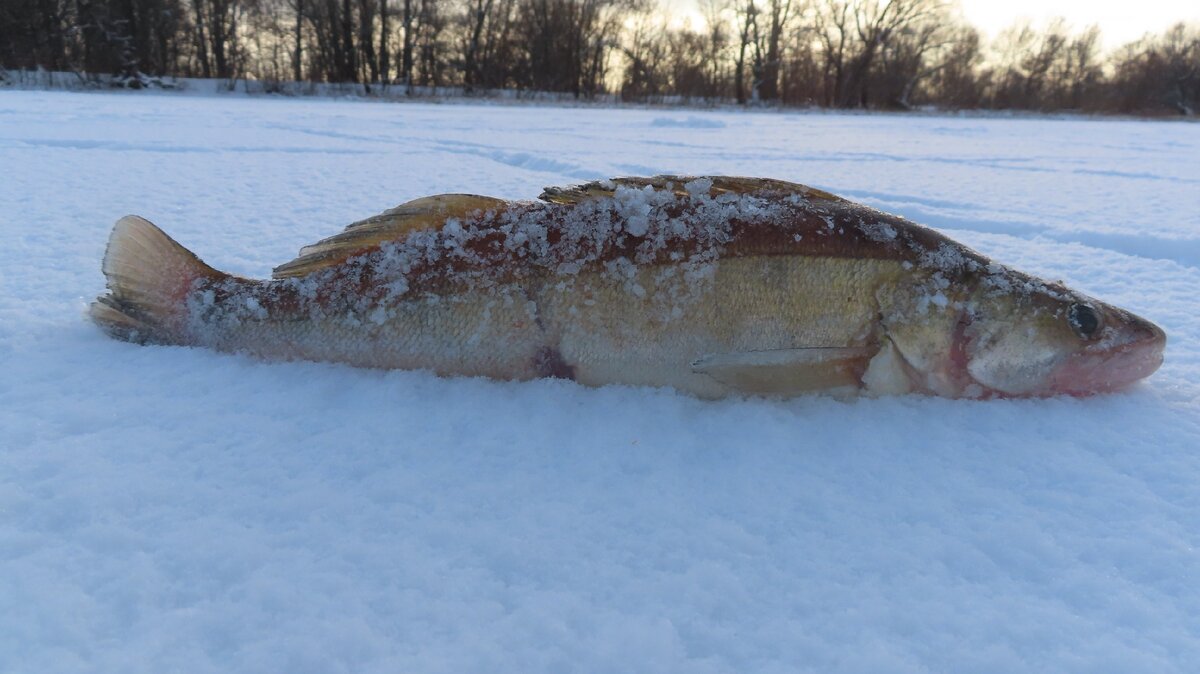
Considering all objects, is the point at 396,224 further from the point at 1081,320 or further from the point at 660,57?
the point at 660,57

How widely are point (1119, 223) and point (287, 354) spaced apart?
4.82 meters

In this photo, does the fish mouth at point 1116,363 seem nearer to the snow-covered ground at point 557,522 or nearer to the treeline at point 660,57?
the snow-covered ground at point 557,522

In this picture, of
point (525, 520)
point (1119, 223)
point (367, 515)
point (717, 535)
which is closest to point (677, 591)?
point (717, 535)

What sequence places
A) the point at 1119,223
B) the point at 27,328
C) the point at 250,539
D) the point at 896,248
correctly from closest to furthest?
the point at 250,539, the point at 896,248, the point at 27,328, the point at 1119,223

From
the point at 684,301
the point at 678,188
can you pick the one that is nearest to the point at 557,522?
the point at 684,301

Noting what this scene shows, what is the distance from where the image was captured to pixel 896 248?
1.72 m

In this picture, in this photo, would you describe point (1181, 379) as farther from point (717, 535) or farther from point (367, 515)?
point (367, 515)

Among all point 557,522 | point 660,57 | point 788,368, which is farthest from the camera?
point 660,57

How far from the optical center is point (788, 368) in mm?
1678

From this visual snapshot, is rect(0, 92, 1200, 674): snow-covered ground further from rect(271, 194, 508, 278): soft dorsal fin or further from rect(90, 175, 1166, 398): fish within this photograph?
rect(271, 194, 508, 278): soft dorsal fin

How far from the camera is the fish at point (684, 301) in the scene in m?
1.70

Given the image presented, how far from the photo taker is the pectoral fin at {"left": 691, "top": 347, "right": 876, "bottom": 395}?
1.68 m

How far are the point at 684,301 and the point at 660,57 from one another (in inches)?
1595

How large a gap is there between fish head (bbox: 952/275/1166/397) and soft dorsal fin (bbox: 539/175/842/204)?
48cm
